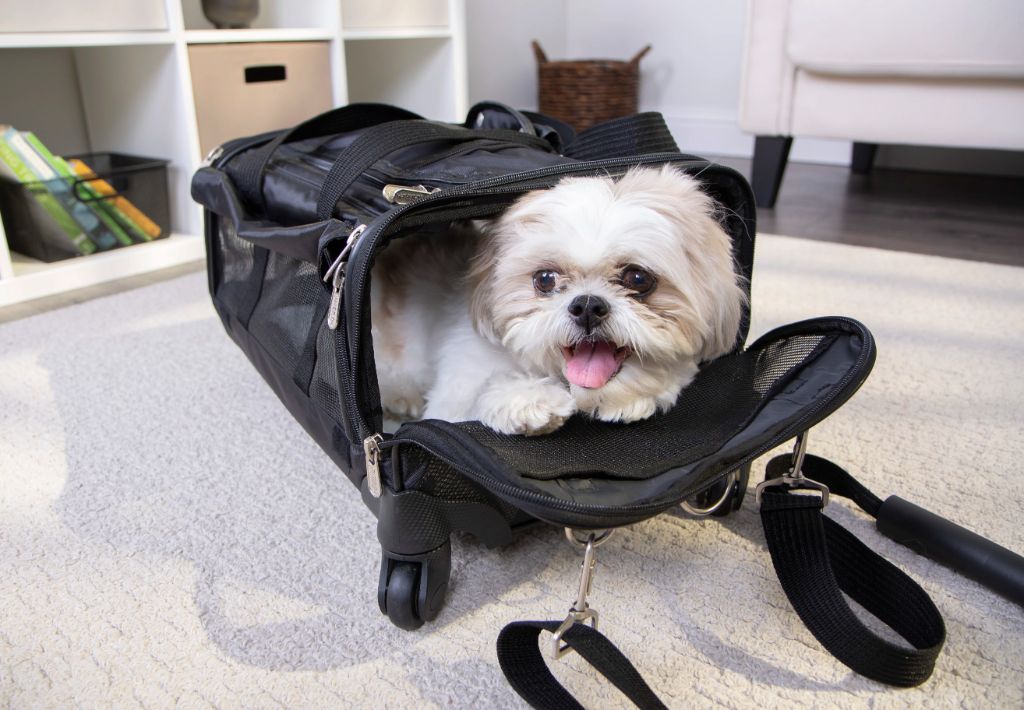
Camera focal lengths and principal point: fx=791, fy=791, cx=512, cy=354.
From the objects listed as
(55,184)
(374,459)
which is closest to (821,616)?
(374,459)

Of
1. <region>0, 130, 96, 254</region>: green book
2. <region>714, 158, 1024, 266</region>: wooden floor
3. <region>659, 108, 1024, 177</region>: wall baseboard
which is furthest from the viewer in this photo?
<region>659, 108, 1024, 177</region>: wall baseboard

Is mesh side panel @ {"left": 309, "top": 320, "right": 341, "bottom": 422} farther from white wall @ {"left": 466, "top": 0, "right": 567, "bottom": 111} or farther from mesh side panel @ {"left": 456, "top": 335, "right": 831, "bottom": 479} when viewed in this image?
white wall @ {"left": 466, "top": 0, "right": 567, "bottom": 111}

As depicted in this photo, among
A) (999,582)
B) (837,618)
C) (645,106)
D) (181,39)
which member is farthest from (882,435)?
(645,106)

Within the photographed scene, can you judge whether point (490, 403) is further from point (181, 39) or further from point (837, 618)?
point (181, 39)

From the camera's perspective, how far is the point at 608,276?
83cm

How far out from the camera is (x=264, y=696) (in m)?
0.70

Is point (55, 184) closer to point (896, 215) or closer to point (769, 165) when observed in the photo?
point (769, 165)

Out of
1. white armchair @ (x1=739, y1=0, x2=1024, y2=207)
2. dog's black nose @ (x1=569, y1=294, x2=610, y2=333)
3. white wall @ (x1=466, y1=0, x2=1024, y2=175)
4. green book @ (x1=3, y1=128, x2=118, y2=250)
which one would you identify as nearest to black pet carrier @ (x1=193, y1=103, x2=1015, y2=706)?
dog's black nose @ (x1=569, y1=294, x2=610, y2=333)

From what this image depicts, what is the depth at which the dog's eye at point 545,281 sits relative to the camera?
843 mm

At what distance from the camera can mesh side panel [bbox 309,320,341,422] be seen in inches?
35.0

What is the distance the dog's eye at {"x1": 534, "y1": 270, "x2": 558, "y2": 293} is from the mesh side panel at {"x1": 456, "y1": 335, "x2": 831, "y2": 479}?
5.9 inches

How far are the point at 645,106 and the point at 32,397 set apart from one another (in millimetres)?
2994

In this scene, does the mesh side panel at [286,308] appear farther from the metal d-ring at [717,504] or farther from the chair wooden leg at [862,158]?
the chair wooden leg at [862,158]

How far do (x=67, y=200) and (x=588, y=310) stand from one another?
149 centimetres
